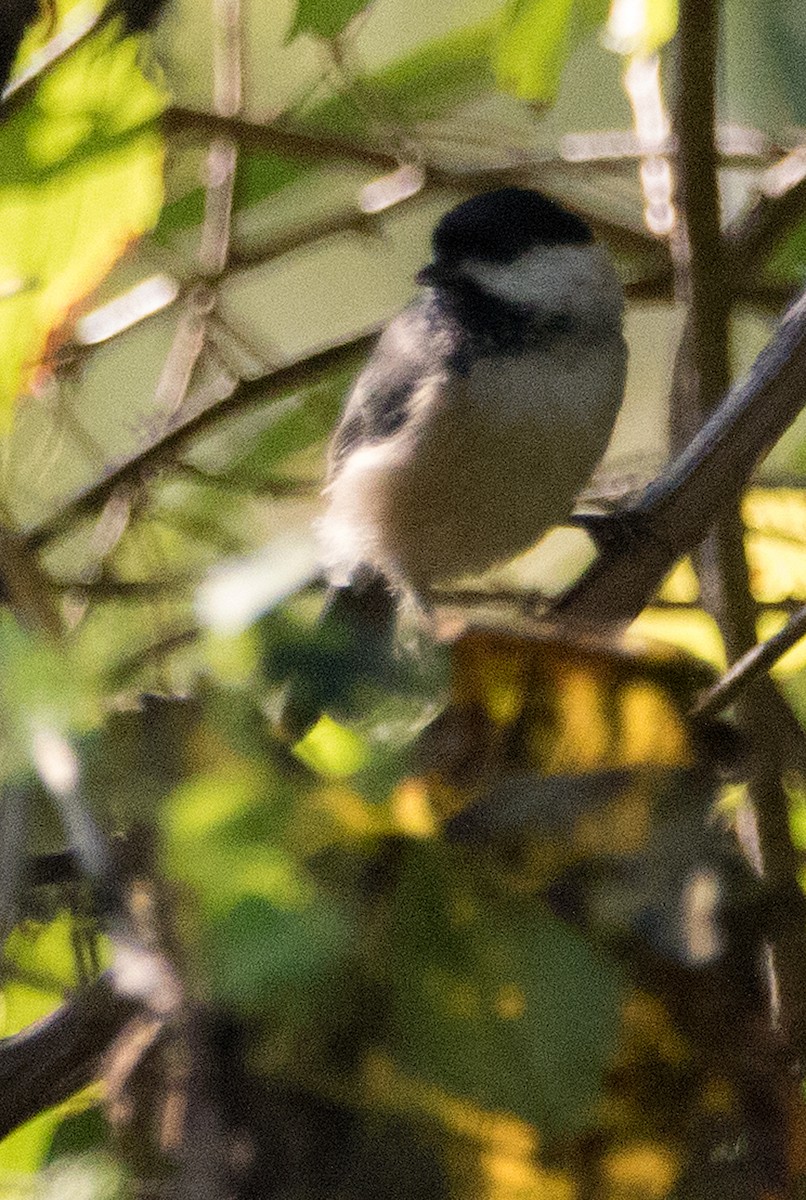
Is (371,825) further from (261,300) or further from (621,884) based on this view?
(261,300)

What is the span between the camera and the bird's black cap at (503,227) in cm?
102

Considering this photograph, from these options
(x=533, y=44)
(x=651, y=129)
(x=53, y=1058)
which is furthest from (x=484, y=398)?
(x=53, y=1058)

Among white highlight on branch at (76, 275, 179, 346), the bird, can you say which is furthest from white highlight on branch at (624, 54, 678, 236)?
white highlight on branch at (76, 275, 179, 346)

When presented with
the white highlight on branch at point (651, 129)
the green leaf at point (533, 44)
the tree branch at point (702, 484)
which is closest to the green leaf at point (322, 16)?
the green leaf at point (533, 44)

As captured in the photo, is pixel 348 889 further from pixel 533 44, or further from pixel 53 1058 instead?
pixel 533 44

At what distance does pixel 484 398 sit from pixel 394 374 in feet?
0.34

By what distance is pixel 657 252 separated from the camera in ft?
3.37

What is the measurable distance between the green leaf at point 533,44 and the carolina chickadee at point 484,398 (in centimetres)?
36

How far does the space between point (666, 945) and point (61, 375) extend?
816 millimetres

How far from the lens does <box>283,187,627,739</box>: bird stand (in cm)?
97

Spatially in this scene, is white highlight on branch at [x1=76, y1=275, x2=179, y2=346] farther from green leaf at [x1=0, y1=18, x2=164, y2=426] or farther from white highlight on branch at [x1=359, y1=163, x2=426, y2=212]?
green leaf at [x1=0, y1=18, x2=164, y2=426]

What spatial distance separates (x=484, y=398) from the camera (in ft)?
3.17

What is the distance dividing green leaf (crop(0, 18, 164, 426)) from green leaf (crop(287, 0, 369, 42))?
0.11 m

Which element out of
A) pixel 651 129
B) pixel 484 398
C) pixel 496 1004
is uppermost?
pixel 496 1004
